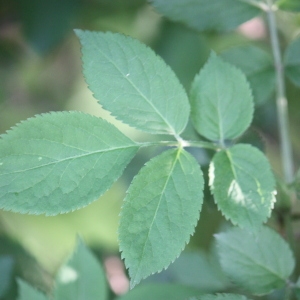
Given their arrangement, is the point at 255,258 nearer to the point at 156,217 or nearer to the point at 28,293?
the point at 156,217

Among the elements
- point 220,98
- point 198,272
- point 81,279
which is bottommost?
point 198,272

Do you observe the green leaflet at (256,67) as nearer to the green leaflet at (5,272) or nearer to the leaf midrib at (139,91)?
the leaf midrib at (139,91)

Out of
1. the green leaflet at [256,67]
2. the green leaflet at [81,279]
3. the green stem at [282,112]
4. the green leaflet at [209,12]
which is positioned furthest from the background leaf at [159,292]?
the green leaflet at [209,12]

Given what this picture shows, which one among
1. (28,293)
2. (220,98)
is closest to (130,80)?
(220,98)

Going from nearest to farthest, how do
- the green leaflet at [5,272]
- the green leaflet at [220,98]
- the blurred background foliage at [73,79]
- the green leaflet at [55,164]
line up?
the green leaflet at [55,164], the green leaflet at [220,98], the green leaflet at [5,272], the blurred background foliage at [73,79]

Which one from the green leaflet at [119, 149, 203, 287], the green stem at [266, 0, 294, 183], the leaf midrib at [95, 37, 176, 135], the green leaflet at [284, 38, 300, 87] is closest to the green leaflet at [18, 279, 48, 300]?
the green leaflet at [119, 149, 203, 287]

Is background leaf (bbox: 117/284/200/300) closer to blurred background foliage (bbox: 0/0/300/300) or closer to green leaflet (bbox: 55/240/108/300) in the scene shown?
green leaflet (bbox: 55/240/108/300)

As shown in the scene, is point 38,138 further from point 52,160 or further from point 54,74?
point 54,74
